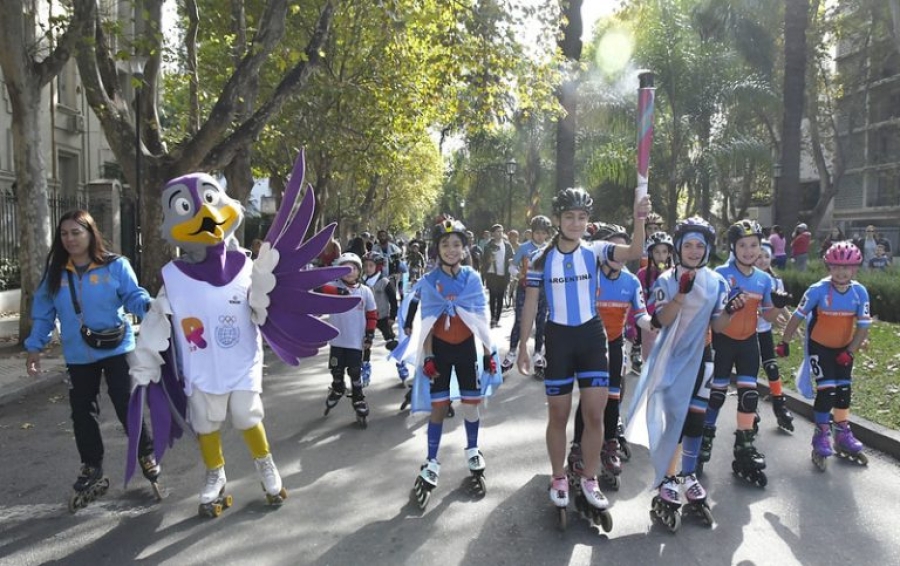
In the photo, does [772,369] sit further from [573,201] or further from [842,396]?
[573,201]

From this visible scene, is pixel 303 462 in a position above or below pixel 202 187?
below

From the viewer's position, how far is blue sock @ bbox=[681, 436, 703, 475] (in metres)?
4.51

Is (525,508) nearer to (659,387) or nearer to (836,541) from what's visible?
(659,387)

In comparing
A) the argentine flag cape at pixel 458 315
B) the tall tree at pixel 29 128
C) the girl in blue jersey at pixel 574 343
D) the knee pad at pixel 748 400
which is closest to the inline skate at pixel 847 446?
the knee pad at pixel 748 400

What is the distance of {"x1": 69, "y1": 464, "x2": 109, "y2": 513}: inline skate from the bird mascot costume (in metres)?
0.61

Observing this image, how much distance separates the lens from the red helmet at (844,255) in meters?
5.37

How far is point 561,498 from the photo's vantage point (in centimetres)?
429

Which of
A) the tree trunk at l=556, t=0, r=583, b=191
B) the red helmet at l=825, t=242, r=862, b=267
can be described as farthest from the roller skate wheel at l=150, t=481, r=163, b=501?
the tree trunk at l=556, t=0, r=583, b=191

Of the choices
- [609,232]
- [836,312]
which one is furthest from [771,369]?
[609,232]

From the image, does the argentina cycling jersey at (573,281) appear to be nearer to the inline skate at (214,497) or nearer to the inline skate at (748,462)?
the inline skate at (748,462)

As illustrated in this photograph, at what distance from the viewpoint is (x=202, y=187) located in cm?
443

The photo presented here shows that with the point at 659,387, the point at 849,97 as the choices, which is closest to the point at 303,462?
the point at 659,387

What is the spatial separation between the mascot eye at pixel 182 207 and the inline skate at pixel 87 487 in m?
1.93

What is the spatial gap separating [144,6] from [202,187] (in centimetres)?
805
